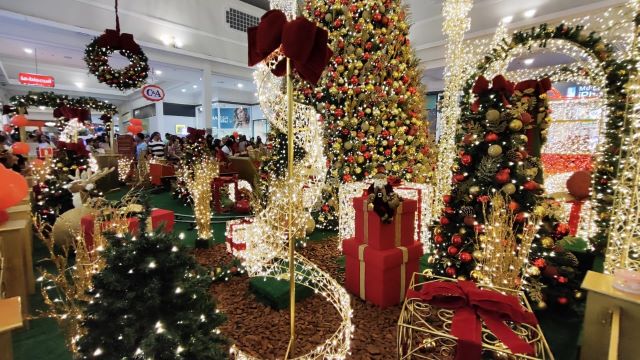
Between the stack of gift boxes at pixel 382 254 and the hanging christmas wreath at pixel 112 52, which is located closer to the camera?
the stack of gift boxes at pixel 382 254

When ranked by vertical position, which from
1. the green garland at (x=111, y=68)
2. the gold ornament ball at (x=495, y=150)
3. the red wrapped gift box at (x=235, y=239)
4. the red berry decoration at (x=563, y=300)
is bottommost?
the red berry decoration at (x=563, y=300)

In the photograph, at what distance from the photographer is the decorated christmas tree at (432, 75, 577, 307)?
2508 millimetres

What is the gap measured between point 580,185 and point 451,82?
7.80 ft

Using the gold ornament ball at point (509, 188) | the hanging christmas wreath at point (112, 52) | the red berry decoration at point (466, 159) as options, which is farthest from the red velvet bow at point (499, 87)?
the hanging christmas wreath at point (112, 52)

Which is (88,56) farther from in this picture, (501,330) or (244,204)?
(501,330)

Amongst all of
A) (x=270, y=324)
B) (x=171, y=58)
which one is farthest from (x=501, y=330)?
(x=171, y=58)

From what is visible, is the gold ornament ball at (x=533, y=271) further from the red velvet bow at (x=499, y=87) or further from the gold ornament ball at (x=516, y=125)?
the red velvet bow at (x=499, y=87)

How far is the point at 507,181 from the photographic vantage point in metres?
2.51

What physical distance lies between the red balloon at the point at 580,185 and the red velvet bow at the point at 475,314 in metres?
4.44

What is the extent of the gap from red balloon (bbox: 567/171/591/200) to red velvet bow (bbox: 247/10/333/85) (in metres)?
4.91

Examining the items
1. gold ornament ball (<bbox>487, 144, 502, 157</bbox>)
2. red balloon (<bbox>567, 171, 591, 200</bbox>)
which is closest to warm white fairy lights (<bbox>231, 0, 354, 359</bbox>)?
gold ornament ball (<bbox>487, 144, 502, 157</bbox>)

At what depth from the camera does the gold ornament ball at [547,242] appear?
2.57m

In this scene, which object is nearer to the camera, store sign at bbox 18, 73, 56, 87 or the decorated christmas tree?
the decorated christmas tree

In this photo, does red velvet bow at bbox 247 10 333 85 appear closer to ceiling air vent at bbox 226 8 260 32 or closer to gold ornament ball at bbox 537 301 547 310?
gold ornament ball at bbox 537 301 547 310
